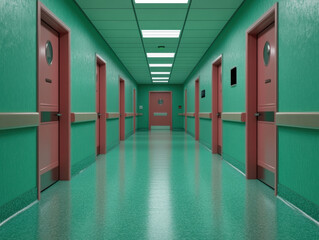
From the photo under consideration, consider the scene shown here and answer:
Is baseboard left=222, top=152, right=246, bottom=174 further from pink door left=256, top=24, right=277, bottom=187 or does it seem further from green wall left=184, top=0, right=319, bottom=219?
green wall left=184, top=0, right=319, bottom=219

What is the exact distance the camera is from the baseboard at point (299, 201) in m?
2.64

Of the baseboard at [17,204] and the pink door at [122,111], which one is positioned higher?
the pink door at [122,111]

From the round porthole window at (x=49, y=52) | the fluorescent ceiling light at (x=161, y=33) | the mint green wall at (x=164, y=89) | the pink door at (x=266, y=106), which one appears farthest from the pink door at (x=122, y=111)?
the pink door at (x=266, y=106)

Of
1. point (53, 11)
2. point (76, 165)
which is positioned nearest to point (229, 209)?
point (76, 165)

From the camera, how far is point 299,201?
2941 millimetres

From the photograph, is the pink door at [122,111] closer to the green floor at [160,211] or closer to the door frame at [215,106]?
the door frame at [215,106]

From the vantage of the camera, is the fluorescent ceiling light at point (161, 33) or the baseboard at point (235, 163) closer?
the baseboard at point (235, 163)

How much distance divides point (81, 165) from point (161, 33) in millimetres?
3509

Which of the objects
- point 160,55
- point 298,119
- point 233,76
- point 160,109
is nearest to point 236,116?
point 233,76

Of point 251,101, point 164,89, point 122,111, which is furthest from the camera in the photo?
point 164,89

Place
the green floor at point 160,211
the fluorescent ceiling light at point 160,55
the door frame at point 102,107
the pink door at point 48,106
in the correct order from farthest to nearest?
the fluorescent ceiling light at point 160,55 → the door frame at point 102,107 → the pink door at point 48,106 → the green floor at point 160,211

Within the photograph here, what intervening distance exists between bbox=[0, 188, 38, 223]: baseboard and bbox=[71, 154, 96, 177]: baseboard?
1.43m

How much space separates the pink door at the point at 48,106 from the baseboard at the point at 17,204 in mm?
512

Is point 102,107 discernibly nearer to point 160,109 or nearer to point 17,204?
point 17,204
